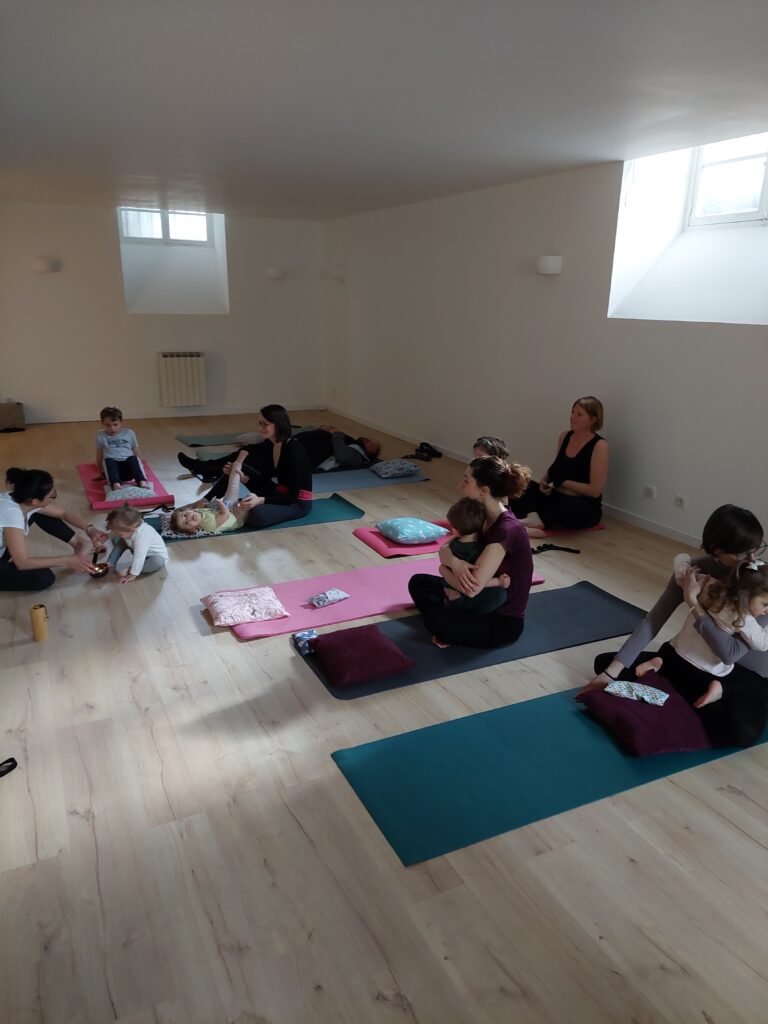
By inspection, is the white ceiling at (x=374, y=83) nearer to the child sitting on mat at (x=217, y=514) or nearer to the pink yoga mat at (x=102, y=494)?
the child sitting on mat at (x=217, y=514)

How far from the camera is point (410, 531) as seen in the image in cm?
407

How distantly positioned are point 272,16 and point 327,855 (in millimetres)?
2417

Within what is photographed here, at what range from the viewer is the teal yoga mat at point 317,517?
4273mm

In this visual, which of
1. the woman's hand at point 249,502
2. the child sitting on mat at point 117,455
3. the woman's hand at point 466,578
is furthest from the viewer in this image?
the child sitting on mat at point 117,455

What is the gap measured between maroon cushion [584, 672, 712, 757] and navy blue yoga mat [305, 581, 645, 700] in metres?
0.55

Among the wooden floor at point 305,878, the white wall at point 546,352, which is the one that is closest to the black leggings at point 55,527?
the wooden floor at point 305,878

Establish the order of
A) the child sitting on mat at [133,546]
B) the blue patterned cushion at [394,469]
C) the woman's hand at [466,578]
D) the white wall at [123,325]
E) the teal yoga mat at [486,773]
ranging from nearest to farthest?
the teal yoga mat at [486,773] → the woman's hand at [466,578] → the child sitting on mat at [133,546] → the blue patterned cushion at [394,469] → the white wall at [123,325]

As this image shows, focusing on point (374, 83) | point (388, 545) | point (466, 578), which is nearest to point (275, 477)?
point (388, 545)

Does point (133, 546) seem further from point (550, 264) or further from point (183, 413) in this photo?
point (183, 413)

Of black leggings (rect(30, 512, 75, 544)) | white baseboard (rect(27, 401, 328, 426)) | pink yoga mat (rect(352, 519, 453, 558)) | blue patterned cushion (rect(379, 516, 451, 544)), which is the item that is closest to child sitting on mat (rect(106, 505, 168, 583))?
black leggings (rect(30, 512, 75, 544))

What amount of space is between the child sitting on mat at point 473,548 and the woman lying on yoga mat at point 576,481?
58.8 inches

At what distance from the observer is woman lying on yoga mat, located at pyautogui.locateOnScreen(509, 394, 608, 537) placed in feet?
14.1

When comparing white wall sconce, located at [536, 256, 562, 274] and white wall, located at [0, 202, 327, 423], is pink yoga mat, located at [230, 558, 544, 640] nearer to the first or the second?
white wall sconce, located at [536, 256, 562, 274]

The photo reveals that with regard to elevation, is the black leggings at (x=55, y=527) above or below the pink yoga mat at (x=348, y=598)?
above
